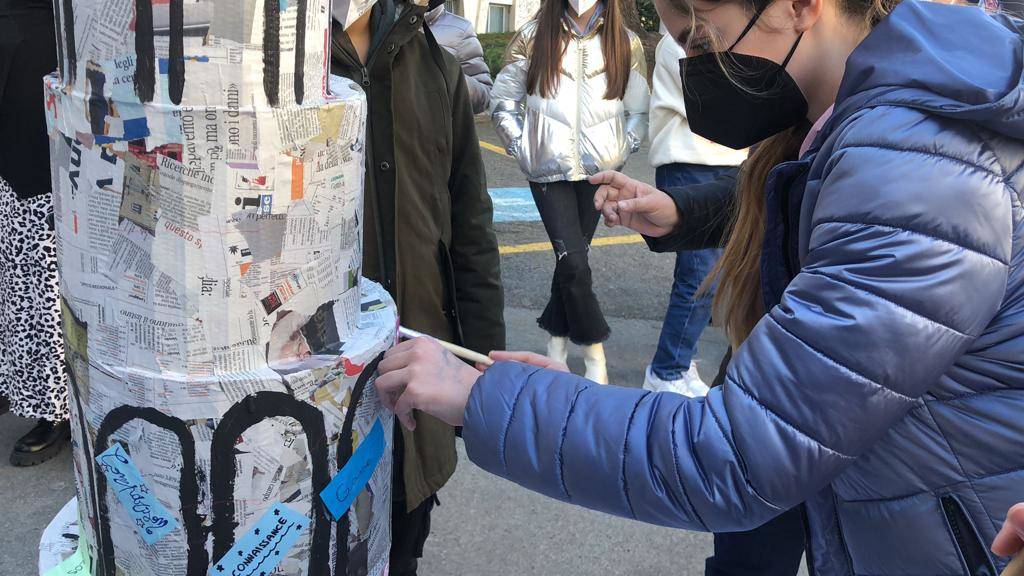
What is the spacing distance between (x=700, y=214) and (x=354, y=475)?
1173 mm

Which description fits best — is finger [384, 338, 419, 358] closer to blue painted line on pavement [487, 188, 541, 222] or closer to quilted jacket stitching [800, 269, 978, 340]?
quilted jacket stitching [800, 269, 978, 340]

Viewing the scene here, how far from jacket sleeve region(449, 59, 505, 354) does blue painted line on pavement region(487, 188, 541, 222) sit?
4542 millimetres

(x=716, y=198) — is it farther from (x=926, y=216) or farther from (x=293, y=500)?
(x=293, y=500)

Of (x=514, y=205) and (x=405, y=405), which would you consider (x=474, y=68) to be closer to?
(x=405, y=405)

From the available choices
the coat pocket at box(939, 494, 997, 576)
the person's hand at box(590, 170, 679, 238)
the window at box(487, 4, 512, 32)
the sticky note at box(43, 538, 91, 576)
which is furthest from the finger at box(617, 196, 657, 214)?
the window at box(487, 4, 512, 32)

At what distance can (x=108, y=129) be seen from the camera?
1.21m

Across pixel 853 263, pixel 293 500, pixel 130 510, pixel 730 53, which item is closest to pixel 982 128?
pixel 853 263

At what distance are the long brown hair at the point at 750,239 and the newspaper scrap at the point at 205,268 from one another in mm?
885

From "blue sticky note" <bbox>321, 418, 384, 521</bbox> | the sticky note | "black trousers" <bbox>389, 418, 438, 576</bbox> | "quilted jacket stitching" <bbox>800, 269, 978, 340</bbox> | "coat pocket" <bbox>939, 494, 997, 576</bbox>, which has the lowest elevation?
"black trousers" <bbox>389, 418, 438, 576</bbox>

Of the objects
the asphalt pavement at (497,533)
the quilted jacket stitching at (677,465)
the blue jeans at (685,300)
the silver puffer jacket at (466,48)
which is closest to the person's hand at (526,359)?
the quilted jacket stitching at (677,465)

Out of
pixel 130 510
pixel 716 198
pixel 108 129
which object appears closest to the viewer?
pixel 108 129

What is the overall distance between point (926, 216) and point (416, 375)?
751mm

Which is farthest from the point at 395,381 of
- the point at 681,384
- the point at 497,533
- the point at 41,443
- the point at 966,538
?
the point at 681,384

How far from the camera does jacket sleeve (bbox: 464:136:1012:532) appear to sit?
1.08 m
